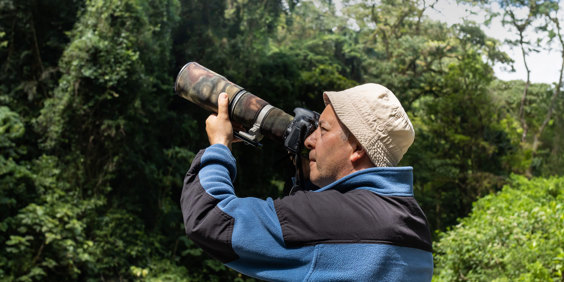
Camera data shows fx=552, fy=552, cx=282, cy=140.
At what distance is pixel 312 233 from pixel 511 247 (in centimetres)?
383

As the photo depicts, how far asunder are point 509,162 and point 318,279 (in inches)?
568

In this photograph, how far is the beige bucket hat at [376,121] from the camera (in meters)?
1.47

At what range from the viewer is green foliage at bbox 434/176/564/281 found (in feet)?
13.1

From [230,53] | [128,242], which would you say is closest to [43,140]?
[128,242]

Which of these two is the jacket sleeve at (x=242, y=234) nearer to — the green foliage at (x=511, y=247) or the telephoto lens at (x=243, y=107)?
the telephoto lens at (x=243, y=107)

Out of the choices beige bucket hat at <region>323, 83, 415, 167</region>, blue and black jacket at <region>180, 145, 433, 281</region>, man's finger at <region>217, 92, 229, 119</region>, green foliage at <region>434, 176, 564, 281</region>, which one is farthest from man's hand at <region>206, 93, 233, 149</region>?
green foliage at <region>434, 176, 564, 281</region>

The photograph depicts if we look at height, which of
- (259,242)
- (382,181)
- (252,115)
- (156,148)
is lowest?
(156,148)

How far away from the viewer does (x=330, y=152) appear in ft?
5.07

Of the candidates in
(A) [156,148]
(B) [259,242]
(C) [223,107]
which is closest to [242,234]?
(B) [259,242]

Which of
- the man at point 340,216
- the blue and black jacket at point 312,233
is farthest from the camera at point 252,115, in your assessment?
the blue and black jacket at point 312,233

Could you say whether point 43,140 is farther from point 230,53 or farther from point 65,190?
point 230,53

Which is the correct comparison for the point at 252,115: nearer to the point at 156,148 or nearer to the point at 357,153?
the point at 357,153

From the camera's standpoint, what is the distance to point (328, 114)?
1.57 metres

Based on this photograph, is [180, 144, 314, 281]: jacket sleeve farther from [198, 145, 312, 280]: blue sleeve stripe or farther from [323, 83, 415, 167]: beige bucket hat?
[323, 83, 415, 167]: beige bucket hat
